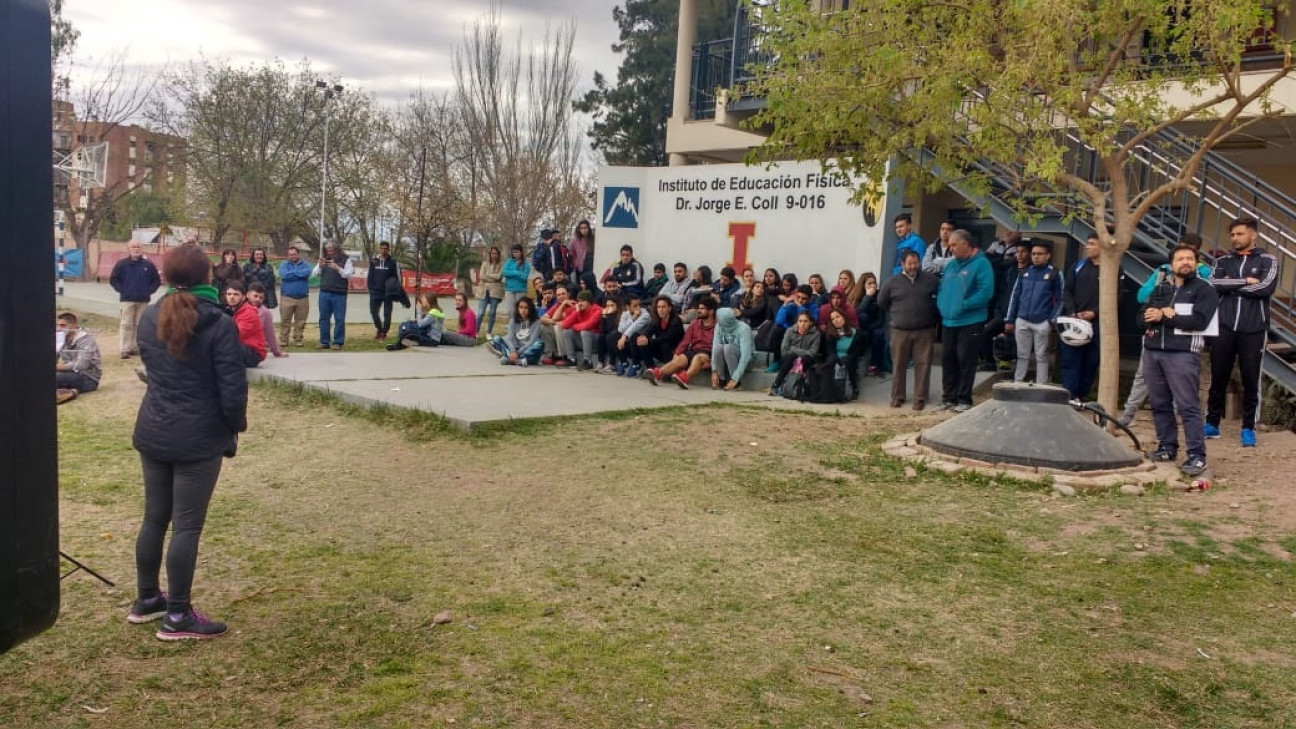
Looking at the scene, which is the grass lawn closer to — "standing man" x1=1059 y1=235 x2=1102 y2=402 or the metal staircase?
"standing man" x1=1059 y1=235 x2=1102 y2=402

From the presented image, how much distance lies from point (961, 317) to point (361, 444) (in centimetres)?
620

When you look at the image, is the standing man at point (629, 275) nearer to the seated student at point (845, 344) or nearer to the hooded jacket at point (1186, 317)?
the seated student at point (845, 344)

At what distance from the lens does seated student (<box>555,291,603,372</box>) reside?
1404 cm

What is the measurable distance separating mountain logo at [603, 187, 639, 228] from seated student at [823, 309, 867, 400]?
5.37 metres

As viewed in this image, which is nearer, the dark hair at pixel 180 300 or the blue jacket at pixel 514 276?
the dark hair at pixel 180 300

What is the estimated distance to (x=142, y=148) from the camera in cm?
5569

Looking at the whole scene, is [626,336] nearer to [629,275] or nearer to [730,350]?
[730,350]

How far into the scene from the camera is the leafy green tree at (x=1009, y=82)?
7863 millimetres

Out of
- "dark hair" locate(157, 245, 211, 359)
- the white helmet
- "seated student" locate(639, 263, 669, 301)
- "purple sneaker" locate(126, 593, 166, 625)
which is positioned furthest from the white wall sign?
"purple sneaker" locate(126, 593, 166, 625)

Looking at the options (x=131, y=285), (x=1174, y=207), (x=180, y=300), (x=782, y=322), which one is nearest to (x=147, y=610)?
(x=180, y=300)

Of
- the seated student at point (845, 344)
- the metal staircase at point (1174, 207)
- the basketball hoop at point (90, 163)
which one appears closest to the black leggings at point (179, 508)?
the metal staircase at point (1174, 207)

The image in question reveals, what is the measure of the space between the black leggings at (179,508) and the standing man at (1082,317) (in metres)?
8.42

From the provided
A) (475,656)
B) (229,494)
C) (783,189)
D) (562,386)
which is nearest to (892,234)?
(783,189)

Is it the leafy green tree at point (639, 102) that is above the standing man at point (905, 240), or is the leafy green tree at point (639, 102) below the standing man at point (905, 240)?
above
